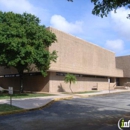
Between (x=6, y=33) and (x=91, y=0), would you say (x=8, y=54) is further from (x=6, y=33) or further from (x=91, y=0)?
(x=91, y=0)

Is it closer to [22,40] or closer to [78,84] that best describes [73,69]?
[78,84]

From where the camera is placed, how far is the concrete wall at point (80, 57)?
1248 inches

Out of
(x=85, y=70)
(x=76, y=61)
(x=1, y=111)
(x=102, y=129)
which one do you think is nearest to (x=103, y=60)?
(x=85, y=70)

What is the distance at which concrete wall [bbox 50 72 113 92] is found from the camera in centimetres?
3133

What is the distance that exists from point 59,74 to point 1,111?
67.0 ft

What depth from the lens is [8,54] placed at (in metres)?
22.5

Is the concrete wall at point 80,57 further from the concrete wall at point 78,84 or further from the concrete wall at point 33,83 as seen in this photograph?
the concrete wall at point 33,83

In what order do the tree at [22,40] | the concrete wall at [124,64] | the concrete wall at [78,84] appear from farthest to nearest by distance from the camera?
the concrete wall at [124,64] < the concrete wall at [78,84] < the tree at [22,40]

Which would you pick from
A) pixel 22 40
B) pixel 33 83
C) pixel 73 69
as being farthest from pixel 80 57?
pixel 22 40

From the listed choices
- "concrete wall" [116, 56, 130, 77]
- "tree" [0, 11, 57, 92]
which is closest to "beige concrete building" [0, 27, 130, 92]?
"tree" [0, 11, 57, 92]

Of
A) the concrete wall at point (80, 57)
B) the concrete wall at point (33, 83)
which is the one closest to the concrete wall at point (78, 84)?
the concrete wall at point (33, 83)

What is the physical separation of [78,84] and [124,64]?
25920mm

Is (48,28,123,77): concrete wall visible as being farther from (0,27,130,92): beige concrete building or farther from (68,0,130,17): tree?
(68,0,130,17): tree

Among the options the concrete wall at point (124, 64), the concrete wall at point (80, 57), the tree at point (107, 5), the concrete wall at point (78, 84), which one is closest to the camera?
the tree at point (107, 5)
